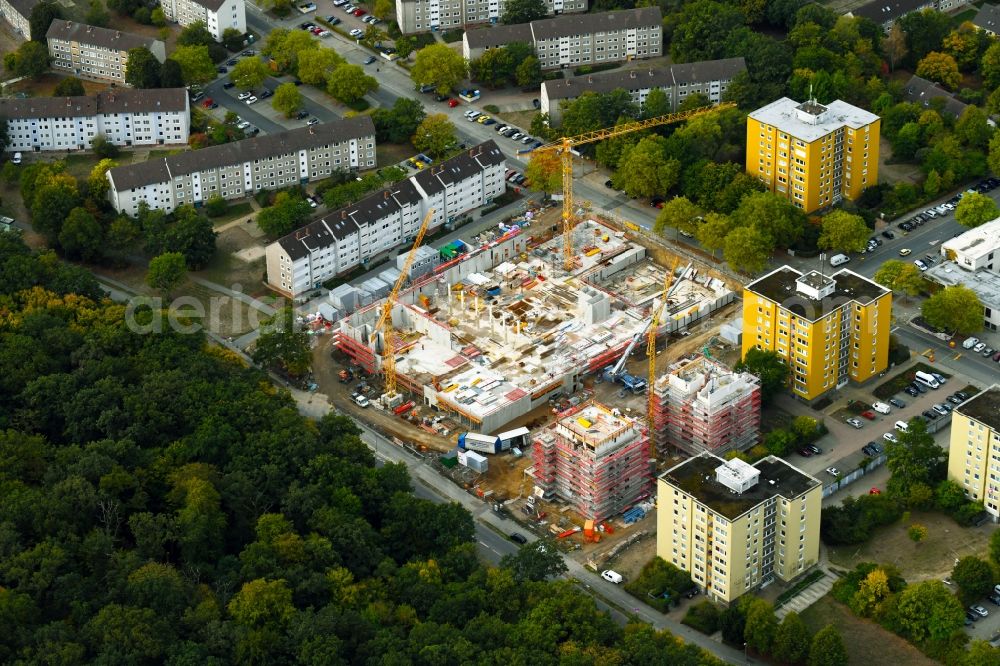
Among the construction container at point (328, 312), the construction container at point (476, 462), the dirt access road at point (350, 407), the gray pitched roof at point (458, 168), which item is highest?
the gray pitched roof at point (458, 168)

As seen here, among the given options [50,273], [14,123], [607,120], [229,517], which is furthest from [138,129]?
[229,517]

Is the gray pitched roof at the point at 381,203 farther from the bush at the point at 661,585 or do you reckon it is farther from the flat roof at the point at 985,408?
the flat roof at the point at 985,408

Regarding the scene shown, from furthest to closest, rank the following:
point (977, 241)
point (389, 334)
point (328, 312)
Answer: point (977, 241) → point (328, 312) → point (389, 334)

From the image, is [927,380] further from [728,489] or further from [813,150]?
[728,489]

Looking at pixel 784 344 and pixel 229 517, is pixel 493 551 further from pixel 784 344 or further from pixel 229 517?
pixel 784 344

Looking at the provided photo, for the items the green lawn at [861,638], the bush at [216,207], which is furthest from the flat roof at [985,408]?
the bush at [216,207]

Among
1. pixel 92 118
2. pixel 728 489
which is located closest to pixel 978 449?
pixel 728 489

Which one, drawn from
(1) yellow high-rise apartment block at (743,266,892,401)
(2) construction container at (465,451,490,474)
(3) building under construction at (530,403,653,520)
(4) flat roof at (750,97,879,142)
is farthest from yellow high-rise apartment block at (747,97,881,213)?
(2) construction container at (465,451,490,474)
